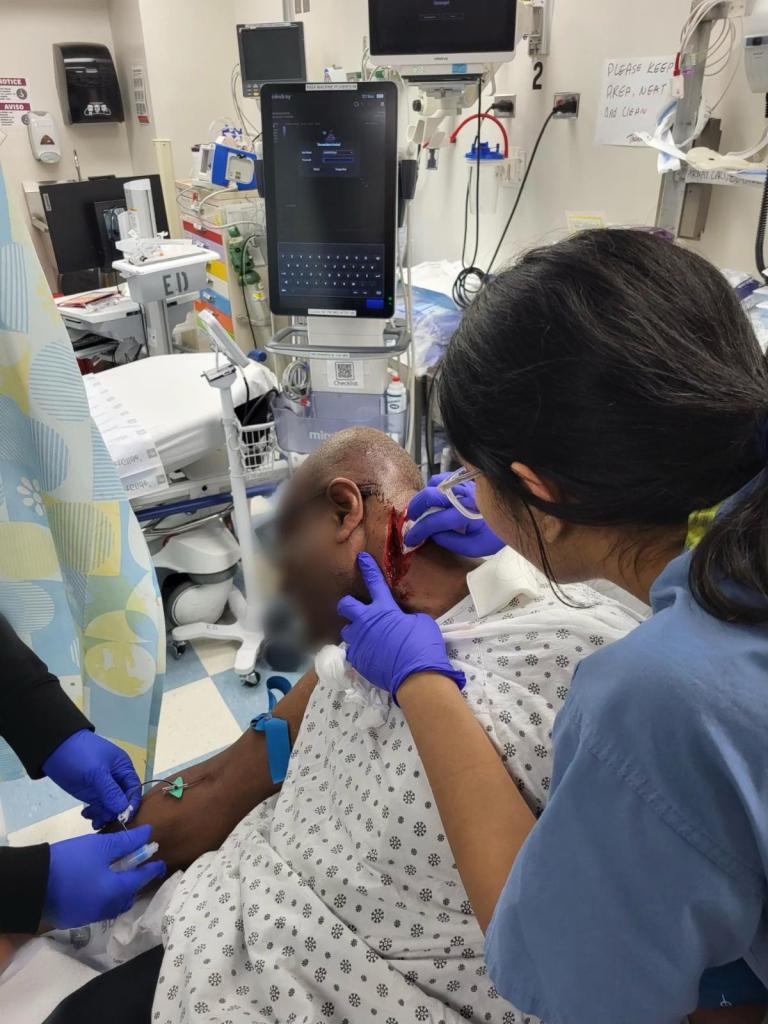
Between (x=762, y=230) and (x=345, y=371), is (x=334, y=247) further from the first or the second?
(x=762, y=230)

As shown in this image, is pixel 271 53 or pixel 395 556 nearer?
pixel 395 556

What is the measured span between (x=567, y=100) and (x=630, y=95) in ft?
1.10

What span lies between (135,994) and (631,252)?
1.14 meters

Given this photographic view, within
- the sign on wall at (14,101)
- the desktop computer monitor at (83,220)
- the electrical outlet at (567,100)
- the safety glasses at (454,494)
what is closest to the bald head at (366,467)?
the safety glasses at (454,494)

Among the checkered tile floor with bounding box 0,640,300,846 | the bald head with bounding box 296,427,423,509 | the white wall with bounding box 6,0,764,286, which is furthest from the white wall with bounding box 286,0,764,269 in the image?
the checkered tile floor with bounding box 0,640,300,846

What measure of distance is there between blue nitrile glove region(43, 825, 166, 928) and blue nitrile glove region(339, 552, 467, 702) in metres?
0.51

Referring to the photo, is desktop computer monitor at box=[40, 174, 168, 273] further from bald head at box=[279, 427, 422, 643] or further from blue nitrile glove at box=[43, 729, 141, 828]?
blue nitrile glove at box=[43, 729, 141, 828]

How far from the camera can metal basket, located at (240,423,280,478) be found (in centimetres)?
198

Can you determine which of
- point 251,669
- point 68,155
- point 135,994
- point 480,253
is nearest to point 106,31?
point 68,155

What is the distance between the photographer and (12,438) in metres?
1.23

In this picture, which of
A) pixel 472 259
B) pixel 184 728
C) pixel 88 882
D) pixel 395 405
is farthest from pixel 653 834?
pixel 472 259

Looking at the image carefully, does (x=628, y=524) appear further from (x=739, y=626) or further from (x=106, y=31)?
(x=106, y=31)

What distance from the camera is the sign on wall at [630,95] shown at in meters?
2.21

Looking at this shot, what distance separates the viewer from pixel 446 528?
1.15 meters
